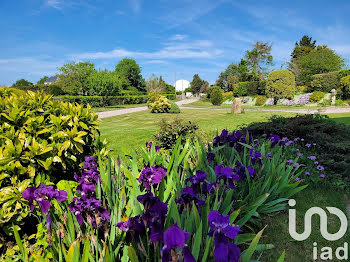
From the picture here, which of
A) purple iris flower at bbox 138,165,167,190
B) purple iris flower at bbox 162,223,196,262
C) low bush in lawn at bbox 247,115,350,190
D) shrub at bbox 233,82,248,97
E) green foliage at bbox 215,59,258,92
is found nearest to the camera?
purple iris flower at bbox 162,223,196,262

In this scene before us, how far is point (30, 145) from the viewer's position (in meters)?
2.57

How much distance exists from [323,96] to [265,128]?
21348 millimetres

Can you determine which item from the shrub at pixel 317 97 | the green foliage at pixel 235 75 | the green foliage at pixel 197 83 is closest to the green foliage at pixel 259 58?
the green foliage at pixel 235 75

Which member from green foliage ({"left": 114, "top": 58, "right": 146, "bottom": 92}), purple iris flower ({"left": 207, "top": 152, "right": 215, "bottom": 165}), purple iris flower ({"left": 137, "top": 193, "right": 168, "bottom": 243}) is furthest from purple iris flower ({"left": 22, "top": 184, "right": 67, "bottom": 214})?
green foliage ({"left": 114, "top": 58, "right": 146, "bottom": 92})

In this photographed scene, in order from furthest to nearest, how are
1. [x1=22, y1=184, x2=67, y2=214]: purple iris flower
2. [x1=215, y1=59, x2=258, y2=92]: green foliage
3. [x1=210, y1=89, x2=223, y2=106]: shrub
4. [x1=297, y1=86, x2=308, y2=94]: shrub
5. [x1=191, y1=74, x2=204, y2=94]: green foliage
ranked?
[x1=191, y1=74, x2=204, y2=94]: green foliage
[x1=215, y1=59, x2=258, y2=92]: green foliage
[x1=210, y1=89, x2=223, y2=106]: shrub
[x1=297, y1=86, x2=308, y2=94]: shrub
[x1=22, y1=184, x2=67, y2=214]: purple iris flower

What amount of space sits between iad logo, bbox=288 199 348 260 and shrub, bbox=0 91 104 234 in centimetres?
268

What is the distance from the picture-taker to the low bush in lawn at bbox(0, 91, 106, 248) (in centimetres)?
241

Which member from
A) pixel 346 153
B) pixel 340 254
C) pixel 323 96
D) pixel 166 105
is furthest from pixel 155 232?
pixel 323 96

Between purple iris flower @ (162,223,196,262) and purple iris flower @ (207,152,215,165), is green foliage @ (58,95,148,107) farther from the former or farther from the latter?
purple iris flower @ (162,223,196,262)

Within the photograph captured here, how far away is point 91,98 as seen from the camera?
27141mm

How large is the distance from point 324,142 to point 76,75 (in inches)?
1261

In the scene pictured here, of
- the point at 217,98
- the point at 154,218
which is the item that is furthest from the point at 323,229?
the point at 217,98

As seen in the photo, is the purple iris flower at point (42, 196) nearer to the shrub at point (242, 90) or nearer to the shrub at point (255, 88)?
the shrub at point (255, 88)

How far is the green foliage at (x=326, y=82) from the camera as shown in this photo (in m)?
24.4
